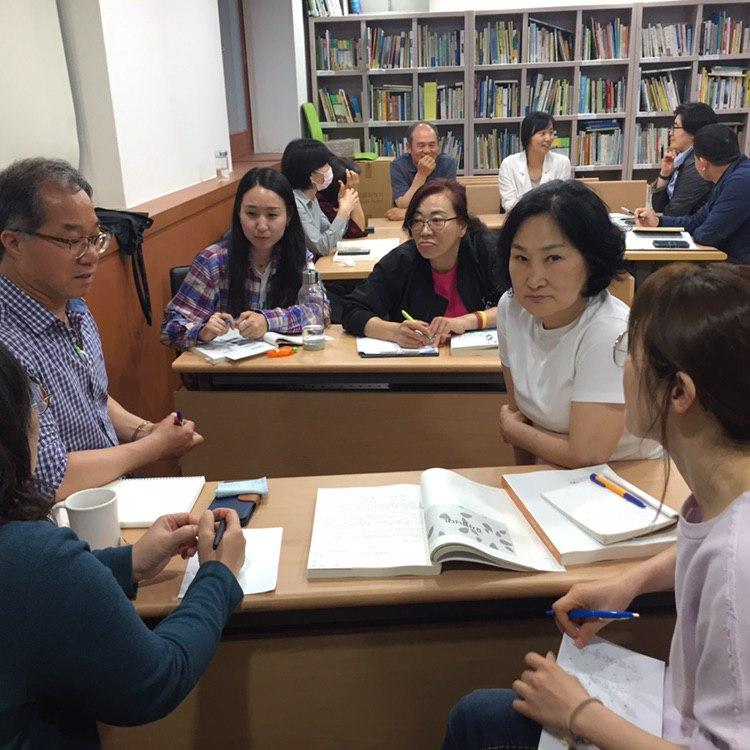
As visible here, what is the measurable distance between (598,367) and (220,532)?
0.91 meters

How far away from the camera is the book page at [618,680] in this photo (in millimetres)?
983

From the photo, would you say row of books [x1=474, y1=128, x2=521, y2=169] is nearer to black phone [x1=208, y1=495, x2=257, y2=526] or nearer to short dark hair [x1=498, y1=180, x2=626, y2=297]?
short dark hair [x1=498, y1=180, x2=626, y2=297]

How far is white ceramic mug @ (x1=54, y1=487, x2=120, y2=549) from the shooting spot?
3.94 ft

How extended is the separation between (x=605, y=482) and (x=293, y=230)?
1750 millimetres

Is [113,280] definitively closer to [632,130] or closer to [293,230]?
[293,230]

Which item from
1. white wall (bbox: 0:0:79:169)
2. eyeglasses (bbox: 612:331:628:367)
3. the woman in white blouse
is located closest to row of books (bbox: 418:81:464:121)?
the woman in white blouse

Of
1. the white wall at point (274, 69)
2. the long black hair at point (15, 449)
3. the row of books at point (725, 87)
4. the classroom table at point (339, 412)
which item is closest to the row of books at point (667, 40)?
the row of books at point (725, 87)

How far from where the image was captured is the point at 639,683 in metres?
1.05

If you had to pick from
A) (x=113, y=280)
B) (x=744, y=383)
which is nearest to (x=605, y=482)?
(x=744, y=383)

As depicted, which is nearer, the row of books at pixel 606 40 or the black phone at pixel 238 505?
the black phone at pixel 238 505

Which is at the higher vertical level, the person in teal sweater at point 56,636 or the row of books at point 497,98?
the row of books at point 497,98

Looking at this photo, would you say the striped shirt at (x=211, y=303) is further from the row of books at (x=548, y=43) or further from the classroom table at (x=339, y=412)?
the row of books at (x=548, y=43)

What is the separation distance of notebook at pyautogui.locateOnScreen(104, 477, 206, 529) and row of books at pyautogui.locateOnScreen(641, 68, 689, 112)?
6220 millimetres

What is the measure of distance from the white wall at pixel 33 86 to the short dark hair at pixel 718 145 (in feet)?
11.2
